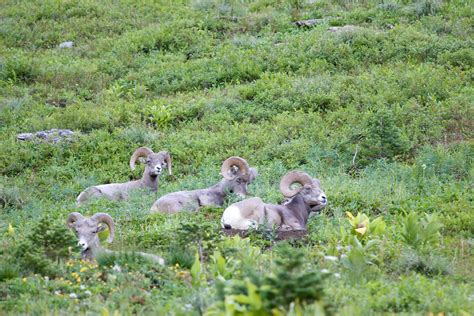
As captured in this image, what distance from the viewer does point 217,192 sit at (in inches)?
607

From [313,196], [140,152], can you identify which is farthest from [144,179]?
[313,196]

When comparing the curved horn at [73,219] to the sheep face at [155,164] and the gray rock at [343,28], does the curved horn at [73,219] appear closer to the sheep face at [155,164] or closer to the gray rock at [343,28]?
the sheep face at [155,164]

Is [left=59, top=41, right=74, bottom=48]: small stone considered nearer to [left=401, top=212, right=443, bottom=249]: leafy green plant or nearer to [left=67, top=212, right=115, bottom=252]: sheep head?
[left=67, top=212, right=115, bottom=252]: sheep head

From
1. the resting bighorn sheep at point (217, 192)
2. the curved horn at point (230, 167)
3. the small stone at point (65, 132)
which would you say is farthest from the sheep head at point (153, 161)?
the small stone at point (65, 132)

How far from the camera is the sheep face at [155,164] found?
17.2 meters

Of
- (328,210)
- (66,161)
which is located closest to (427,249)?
(328,210)

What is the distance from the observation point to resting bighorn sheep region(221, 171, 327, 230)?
12.8 meters

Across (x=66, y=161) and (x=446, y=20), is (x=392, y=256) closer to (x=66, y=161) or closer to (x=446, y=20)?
(x=66, y=161)

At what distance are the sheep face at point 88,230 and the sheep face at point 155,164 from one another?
5348mm

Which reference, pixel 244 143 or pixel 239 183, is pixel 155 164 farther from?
pixel 244 143

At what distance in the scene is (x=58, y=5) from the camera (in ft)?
98.7

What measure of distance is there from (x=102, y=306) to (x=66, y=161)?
38.8ft

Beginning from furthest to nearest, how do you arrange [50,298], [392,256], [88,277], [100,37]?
[100,37] → [392,256] → [88,277] → [50,298]

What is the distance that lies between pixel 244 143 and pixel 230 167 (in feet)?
13.1
